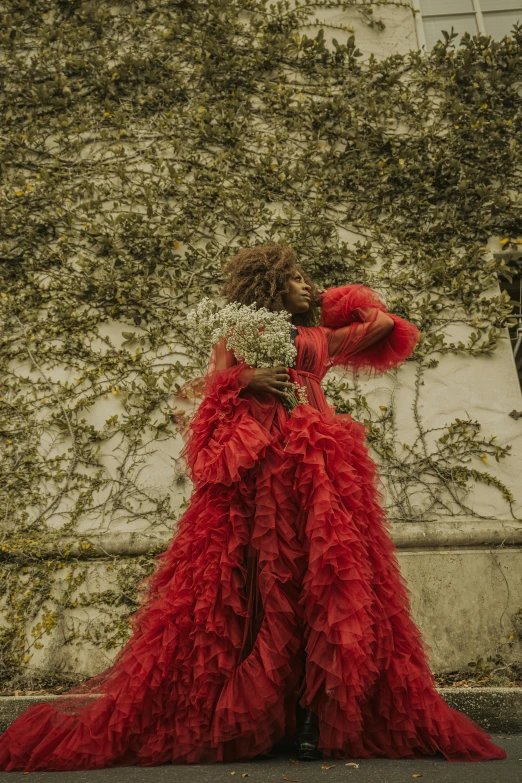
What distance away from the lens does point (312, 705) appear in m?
2.31

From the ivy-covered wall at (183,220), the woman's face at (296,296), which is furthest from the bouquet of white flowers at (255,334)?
the ivy-covered wall at (183,220)

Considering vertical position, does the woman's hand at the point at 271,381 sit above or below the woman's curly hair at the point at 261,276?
below

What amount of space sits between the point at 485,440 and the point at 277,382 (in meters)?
1.99

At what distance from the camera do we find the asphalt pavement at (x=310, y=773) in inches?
77.2

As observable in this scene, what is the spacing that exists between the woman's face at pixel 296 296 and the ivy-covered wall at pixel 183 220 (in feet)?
4.50

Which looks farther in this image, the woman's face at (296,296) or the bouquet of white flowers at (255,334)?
the woman's face at (296,296)

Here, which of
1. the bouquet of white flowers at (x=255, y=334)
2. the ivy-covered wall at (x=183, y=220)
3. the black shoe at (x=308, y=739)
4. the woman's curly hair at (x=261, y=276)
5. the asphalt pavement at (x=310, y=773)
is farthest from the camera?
the ivy-covered wall at (x=183, y=220)

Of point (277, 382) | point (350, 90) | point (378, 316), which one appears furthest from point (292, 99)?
point (277, 382)

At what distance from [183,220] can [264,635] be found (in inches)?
117

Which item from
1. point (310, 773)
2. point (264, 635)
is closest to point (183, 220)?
point (264, 635)

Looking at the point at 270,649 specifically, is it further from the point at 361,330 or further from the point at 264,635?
the point at 361,330

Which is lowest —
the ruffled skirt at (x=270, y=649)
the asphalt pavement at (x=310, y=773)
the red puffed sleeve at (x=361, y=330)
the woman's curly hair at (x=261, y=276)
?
the asphalt pavement at (x=310, y=773)

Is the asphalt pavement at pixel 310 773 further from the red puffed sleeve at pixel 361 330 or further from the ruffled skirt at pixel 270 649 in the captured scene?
the red puffed sleeve at pixel 361 330

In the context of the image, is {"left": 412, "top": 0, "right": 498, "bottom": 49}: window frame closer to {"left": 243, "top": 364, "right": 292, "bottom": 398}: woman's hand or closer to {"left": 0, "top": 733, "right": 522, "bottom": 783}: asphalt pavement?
{"left": 243, "top": 364, "right": 292, "bottom": 398}: woman's hand
